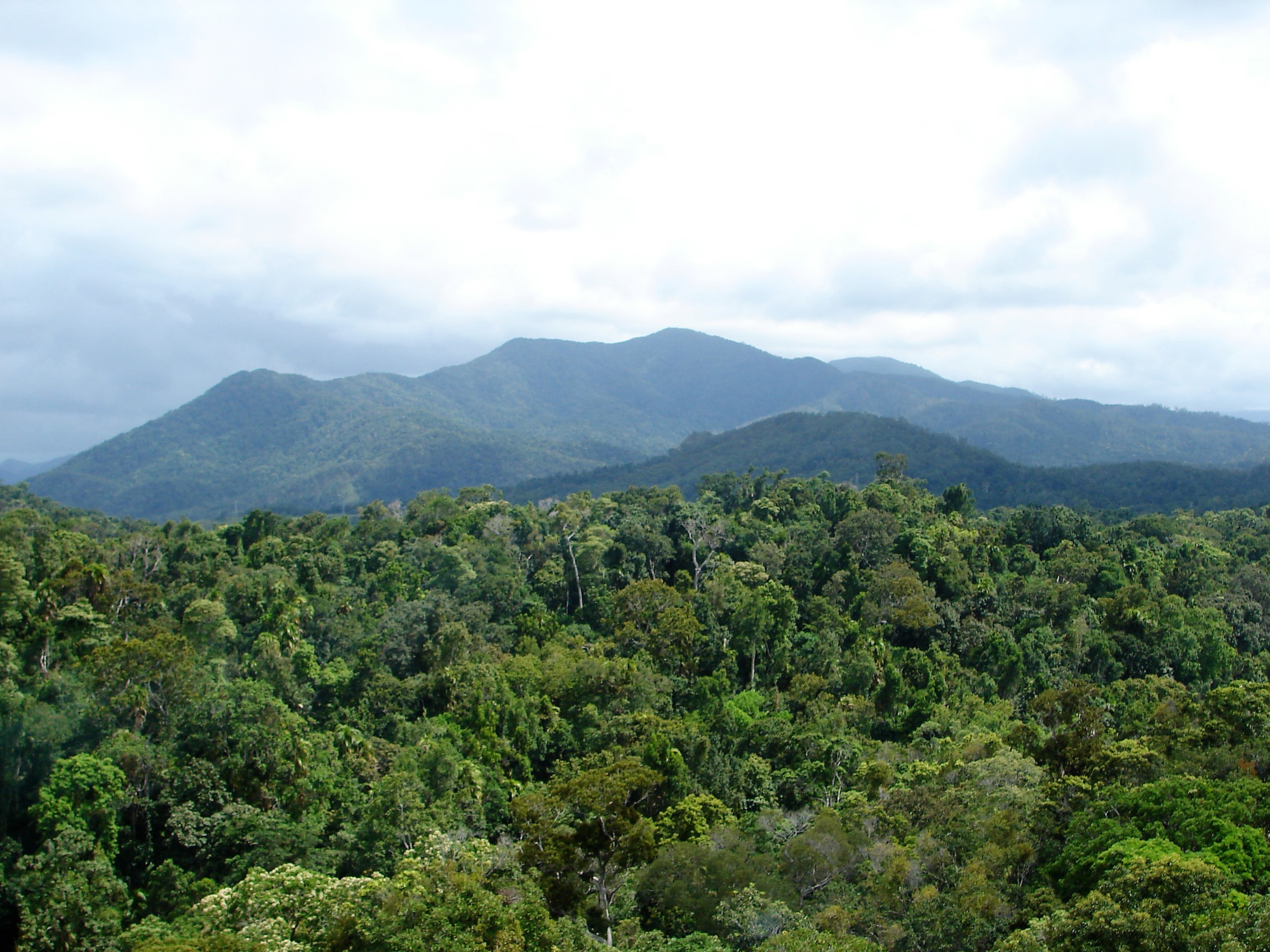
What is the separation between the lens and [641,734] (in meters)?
27.8

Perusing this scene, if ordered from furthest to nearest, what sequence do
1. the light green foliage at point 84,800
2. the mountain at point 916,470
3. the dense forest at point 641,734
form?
the mountain at point 916,470
the light green foliage at point 84,800
the dense forest at point 641,734

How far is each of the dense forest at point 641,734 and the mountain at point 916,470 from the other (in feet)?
207

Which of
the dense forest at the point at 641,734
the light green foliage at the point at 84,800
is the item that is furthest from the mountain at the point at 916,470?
the light green foliage at the point at 84,800

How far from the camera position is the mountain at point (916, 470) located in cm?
11325

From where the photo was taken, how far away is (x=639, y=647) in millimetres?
34562

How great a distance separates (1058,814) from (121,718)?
82.4 ft

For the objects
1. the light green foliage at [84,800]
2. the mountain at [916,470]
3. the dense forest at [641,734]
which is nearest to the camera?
the dense forest at [641,734]

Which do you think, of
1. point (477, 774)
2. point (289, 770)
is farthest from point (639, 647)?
point (289, 770)

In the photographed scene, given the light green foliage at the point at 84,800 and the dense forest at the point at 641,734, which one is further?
the light green foliage at the point at 84,800

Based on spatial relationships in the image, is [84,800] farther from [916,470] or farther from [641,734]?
[916,470]

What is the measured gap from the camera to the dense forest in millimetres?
16062

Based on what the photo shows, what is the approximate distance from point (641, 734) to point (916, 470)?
122 m

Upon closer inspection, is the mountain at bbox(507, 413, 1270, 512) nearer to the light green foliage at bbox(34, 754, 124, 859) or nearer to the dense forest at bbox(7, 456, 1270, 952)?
the dense forest at bbox(7, 456, 1270, 952)

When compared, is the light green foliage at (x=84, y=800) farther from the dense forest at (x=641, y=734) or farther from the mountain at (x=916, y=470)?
the mountain at (x=916, y=470)
